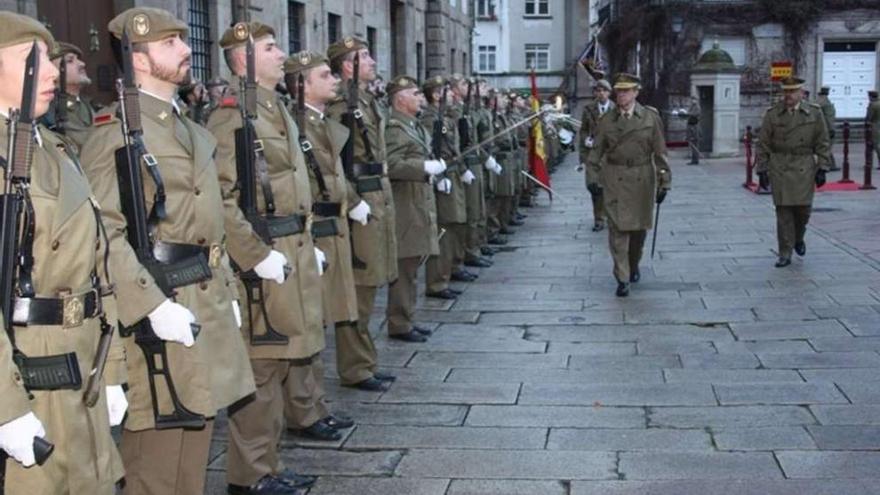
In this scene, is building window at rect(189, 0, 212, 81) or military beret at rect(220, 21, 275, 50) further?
building window at rect(189, 0, 212, 81)

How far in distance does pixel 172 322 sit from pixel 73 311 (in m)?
0.63

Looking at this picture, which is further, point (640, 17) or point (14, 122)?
point (640, 17)

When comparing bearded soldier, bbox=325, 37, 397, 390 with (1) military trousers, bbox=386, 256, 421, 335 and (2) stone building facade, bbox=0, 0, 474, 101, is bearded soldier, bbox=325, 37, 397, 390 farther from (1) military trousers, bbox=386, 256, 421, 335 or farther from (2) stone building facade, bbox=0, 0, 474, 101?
(2) stone building facade, bbox=0, 0, 474, 101

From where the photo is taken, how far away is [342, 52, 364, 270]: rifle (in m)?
6.97

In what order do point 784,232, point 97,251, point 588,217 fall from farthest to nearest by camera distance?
point 588,217
point 784,232
point 97,251

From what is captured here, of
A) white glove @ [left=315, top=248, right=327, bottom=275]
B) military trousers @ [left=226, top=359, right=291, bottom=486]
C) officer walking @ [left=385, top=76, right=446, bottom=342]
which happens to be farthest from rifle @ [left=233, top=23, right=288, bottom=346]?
officer walking @ [left=385, top=76, right=446, bottom=342]

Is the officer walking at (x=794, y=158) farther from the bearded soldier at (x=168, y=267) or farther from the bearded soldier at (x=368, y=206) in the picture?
the bearded soldier at (x=168, y=267)

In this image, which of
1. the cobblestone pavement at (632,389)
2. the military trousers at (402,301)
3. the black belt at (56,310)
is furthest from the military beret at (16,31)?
the military trousers at (402,301)

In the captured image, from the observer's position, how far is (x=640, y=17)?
41906mm

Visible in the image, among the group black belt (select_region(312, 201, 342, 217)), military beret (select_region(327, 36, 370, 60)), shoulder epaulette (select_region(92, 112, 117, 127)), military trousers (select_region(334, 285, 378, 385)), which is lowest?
military trousers (select_region(334, 285, 378, 385))

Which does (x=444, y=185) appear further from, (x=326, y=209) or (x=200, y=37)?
(x=200, y=37)

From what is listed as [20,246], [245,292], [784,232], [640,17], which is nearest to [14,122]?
[20,246]

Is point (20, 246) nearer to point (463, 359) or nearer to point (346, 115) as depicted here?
point (346, 115)

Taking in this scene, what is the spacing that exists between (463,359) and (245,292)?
10.1ft
